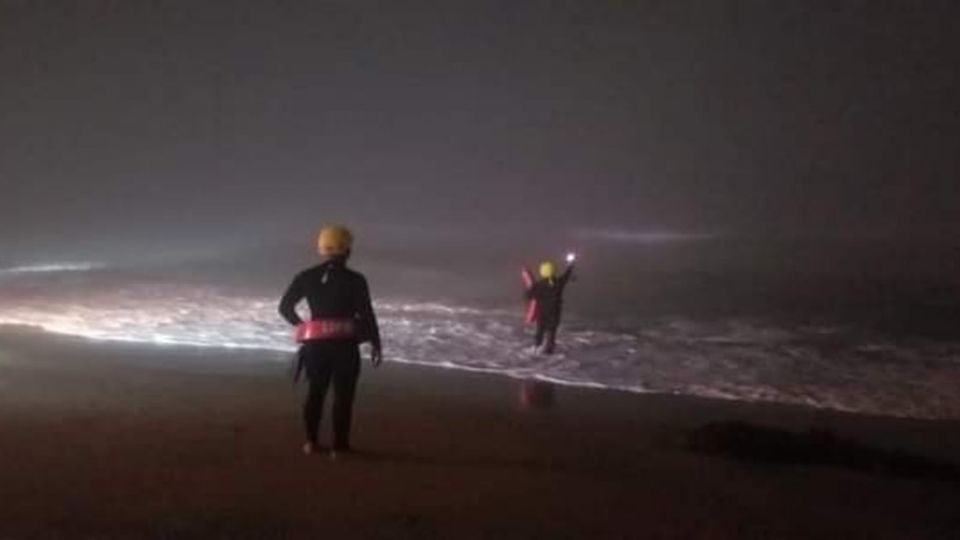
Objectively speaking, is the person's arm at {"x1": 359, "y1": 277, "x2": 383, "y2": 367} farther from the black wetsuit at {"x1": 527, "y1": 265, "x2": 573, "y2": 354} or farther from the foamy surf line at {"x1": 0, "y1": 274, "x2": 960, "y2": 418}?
the black wetsuit at {"x1": 527, "y1": 265, "x2": 573, "y2": 354}

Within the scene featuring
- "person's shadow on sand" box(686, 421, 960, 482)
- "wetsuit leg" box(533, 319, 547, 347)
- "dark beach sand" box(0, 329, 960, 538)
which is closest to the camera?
"dark beach sand" box(0, 329, 960, 538)

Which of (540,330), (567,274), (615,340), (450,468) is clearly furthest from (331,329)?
(615,340)

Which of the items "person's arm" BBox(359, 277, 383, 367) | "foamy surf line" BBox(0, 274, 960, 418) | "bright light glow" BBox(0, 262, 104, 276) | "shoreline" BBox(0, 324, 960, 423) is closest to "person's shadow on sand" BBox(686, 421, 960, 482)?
"shoreline" BBox(0, 324, 960, 423)

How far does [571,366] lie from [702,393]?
2.50 m

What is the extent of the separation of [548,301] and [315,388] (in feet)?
29.6

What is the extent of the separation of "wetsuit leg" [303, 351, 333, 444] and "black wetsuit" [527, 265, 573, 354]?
28.0 ft

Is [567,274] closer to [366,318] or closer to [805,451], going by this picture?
[805,451]

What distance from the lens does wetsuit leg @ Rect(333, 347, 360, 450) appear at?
8742mm

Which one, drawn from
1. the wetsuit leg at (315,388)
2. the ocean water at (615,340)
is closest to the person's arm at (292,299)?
the wetsuit leg at (315,388)

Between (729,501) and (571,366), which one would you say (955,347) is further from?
(729,501)

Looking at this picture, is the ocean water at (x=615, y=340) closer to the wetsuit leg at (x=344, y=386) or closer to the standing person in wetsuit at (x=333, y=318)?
the wetsuit leg at (x=344, y=386)

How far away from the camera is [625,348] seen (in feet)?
60.9

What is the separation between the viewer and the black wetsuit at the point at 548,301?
56.8ft

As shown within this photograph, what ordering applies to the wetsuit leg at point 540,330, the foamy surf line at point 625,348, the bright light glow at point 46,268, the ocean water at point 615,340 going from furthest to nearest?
the bright light glow at point 46,268 < the wetsuit leg at point 540,330 < the ocean water at point 615,340 < the foamy surf line at point 625,348
